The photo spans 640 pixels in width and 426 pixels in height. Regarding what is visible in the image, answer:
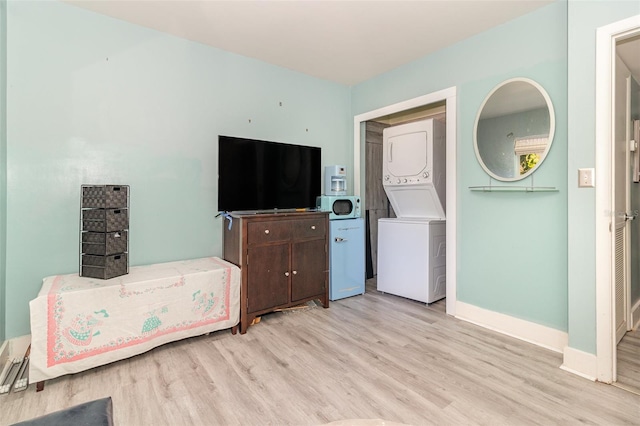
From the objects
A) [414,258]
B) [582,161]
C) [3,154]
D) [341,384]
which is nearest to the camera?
[341,384]

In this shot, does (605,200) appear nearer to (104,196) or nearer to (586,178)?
(586,178)

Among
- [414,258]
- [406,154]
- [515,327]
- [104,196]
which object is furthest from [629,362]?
[104,196]

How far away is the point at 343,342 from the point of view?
251cm

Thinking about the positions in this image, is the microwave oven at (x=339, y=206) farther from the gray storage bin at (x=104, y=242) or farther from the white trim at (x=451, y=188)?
the gray storage bin at (x=104, y=242)

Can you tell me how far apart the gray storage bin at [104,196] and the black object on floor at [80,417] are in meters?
1.52

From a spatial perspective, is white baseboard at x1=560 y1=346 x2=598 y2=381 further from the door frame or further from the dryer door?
the dryer door

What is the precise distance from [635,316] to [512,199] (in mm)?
1618

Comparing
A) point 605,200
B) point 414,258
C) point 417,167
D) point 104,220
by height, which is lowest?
point 414,258

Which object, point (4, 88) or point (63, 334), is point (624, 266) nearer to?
point (63, 334)

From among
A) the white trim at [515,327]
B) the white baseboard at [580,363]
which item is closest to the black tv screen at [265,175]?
the white trim at [515,327]

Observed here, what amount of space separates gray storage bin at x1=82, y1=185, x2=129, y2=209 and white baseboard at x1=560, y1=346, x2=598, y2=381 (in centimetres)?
324

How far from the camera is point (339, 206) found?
358 cm

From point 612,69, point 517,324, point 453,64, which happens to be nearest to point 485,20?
point 453,64

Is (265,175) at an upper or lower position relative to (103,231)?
upper
